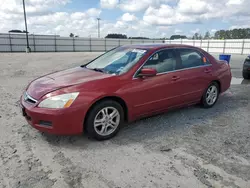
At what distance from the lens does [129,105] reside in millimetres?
3645

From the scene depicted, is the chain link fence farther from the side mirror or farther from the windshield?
the side mirror

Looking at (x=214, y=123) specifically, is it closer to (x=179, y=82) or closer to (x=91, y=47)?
(x=179, y=82)

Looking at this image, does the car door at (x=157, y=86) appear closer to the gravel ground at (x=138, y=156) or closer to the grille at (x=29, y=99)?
the gravel ground at (x=138, y=156)

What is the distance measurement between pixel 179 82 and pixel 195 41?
38.9 m

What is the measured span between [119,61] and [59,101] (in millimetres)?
1478

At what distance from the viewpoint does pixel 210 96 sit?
5.12 metres

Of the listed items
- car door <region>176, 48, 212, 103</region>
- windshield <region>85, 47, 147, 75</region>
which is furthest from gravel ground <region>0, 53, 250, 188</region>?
windshield <region>85, 47, 147, 75</region>

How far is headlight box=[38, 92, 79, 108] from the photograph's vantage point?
3121mm

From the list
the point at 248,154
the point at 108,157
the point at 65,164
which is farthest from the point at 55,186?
the point at 248,154

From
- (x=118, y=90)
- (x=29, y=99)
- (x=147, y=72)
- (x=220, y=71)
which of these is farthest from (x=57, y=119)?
(x=220, y=71)

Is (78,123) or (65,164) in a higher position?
(78,123)

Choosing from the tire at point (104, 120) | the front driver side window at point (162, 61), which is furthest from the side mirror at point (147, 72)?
the tire at point (104, 120)

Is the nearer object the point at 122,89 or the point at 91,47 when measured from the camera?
the point at 122,89

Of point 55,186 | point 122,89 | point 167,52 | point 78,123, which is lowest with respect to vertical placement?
point 55,186
